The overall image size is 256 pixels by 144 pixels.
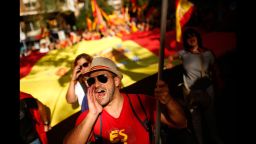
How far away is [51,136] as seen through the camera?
3717 millimetres

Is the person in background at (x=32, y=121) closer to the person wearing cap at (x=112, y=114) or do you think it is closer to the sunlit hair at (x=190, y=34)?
the person wearing cap at (x=112, y=114)

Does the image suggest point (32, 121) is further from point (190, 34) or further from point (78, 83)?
point (190, 34)

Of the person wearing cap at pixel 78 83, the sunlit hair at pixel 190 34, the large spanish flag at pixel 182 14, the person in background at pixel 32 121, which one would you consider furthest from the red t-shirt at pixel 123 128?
the large spanish flag at pixel 182 14

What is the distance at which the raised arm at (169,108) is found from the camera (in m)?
2.01

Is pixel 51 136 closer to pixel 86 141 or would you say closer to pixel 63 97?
pixel 63 97

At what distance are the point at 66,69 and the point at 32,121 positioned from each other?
2416 millimetres

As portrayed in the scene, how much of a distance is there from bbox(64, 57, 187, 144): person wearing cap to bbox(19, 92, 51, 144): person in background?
1.08 metres

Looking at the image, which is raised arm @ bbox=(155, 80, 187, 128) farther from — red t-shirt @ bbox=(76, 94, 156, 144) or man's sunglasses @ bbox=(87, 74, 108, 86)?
man's sunglasses @ bbox=(87, 74, 108, 86)

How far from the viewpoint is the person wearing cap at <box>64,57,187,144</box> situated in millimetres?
2090

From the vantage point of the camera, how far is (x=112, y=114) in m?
2.31

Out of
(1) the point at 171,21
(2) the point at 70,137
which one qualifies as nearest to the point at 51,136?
(2) the point at 70,137

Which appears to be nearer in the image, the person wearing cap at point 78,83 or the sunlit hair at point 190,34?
the person wearing cap at point 78,83

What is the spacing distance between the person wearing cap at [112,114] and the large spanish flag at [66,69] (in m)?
1.79

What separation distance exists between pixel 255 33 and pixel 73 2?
26214 mm
